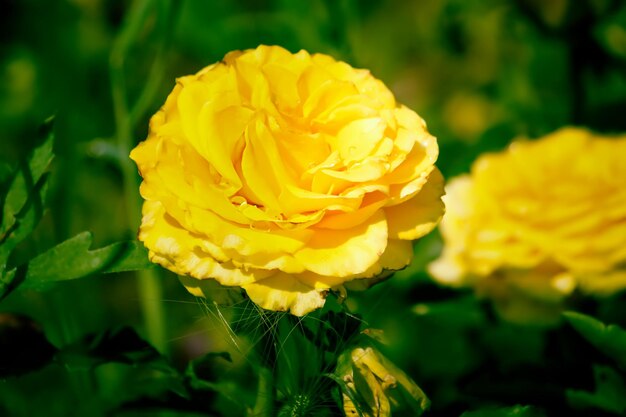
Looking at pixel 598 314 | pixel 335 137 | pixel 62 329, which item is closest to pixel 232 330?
pixel 335 137

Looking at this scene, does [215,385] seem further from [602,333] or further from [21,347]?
[602,333]

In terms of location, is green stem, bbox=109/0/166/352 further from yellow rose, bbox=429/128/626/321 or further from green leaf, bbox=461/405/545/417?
green leaf, bbox=461/405/545/417

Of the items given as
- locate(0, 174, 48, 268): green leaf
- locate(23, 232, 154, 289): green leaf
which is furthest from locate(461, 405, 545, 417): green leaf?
locate(0, 174, 48, 268): green leaf

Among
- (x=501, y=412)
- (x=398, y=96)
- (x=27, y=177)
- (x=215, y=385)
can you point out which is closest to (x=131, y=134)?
(x=27, y=177)

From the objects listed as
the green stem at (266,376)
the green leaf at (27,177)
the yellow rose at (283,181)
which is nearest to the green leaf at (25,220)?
the green leaf at (27,177)

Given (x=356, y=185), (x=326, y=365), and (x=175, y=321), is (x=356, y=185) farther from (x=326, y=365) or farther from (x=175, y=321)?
(x=175, y=321)

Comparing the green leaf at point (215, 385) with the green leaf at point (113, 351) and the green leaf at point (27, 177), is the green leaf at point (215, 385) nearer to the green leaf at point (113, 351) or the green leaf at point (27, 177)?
the green leaf at point (113, 351)

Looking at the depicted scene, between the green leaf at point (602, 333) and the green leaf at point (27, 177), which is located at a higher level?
the green leaf at point (27, 177)
